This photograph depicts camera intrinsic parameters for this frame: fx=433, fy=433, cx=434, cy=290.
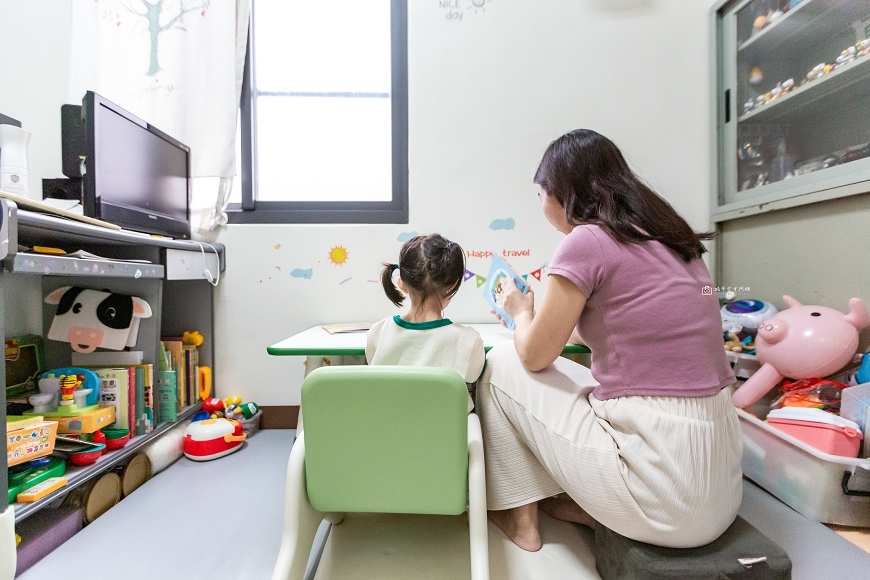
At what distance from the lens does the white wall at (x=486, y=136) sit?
6.01ft

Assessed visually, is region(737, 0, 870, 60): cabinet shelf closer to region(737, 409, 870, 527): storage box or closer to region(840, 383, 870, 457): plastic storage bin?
region(840, 383, 870, 457): plastic storage bin

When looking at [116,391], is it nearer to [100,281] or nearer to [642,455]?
[100,281]

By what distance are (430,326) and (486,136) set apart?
3.66 ft

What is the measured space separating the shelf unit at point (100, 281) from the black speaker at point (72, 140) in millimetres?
222

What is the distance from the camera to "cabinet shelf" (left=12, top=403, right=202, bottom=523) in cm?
96

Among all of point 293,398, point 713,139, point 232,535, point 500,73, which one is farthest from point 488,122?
point 232,535

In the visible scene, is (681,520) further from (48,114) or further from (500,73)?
(48,114)

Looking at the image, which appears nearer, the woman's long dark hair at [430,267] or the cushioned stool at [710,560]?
the cushioned stool at [710,560]

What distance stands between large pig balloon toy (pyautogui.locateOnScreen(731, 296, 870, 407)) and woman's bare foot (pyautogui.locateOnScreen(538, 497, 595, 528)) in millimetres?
582

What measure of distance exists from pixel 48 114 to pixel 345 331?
1552 millimetres

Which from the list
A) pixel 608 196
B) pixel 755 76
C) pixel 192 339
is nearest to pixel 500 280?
pixel 608 196

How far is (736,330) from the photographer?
1.59m

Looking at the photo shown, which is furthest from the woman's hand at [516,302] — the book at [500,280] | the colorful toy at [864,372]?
the colorful toy at [864,372]

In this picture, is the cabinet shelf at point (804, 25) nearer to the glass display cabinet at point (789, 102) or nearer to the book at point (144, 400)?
the glass display cabinet at point (789, 102)
